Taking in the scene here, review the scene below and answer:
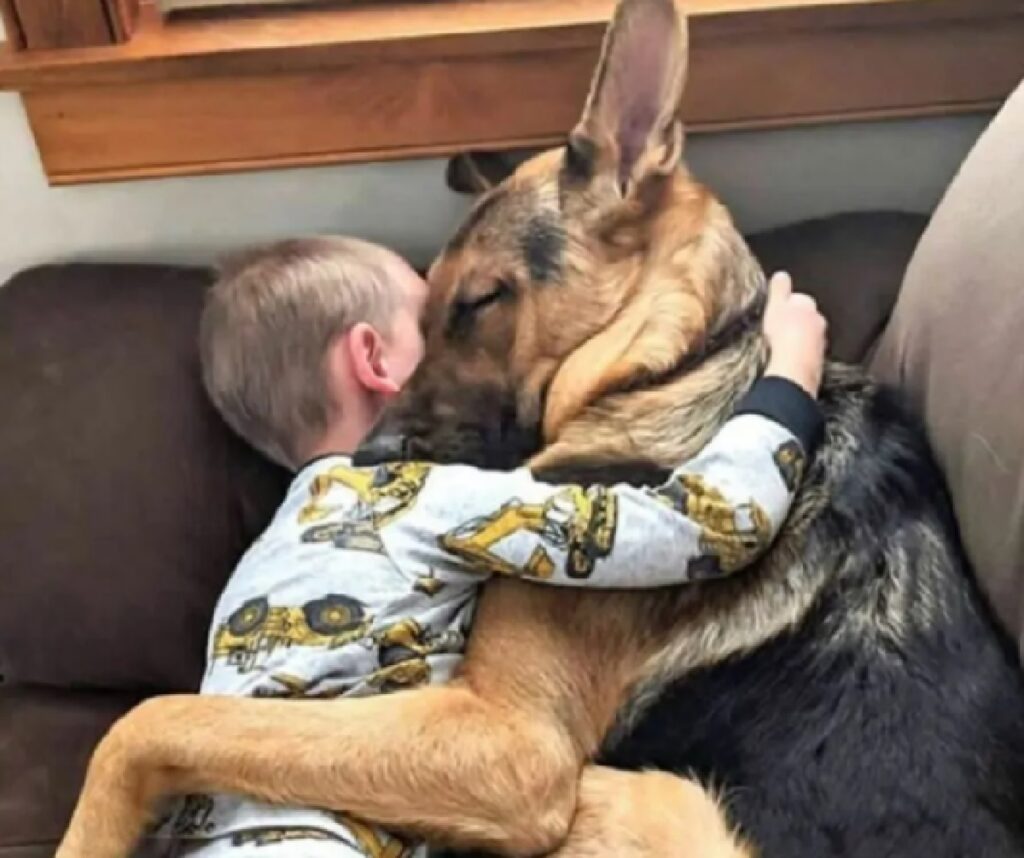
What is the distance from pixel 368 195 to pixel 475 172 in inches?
10.4

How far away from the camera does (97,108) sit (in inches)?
85.0

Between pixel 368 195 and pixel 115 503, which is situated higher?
pixel 368 195

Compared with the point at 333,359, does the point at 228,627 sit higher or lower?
lower

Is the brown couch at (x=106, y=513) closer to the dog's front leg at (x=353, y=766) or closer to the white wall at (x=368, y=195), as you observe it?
the white wall at (x=368, y=195)

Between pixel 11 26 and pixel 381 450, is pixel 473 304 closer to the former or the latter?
pixel 381 450

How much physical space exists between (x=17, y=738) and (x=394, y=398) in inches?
24.6

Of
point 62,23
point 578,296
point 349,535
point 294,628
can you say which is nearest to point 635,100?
point 578,296

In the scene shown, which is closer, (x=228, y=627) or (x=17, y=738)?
(x=228, y=627)

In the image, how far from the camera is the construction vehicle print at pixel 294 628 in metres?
1.69

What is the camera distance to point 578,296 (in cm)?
182

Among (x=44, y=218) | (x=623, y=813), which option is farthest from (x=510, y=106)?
(x=623, y=813)

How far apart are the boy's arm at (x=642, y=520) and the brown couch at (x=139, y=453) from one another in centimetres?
24

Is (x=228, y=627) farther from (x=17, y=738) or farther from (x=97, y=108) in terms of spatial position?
(x=97, y=108)

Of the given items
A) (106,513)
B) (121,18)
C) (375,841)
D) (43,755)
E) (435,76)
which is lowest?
(43,755)
